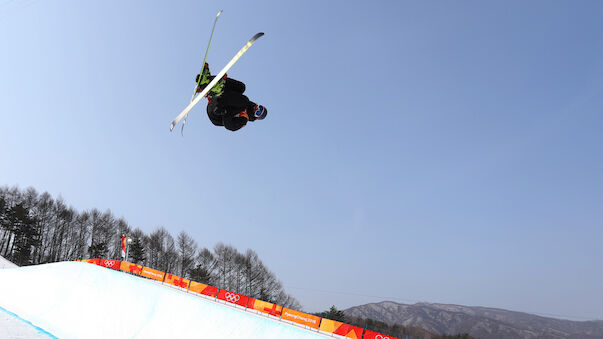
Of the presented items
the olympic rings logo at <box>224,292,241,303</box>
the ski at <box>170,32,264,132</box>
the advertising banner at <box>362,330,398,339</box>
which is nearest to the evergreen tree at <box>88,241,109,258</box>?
the olympic rings logo at <box>224,292,241,303</box>

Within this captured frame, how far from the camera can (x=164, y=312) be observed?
36.1 ft

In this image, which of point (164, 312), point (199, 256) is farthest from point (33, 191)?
point (164, 312)

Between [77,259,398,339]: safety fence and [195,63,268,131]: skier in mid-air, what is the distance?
51.0ft

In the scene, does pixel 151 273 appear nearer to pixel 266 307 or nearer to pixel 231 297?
pixel 231 297

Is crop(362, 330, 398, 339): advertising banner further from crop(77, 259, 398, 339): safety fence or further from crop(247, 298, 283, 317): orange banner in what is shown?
crop(247, 298, 283, 317): orange banner

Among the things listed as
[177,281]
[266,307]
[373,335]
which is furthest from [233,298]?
[373,335]

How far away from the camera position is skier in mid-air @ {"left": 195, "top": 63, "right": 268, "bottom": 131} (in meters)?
6.34

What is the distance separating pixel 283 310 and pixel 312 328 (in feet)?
8.61

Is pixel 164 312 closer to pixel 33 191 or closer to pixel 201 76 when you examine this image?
pixel 201 76

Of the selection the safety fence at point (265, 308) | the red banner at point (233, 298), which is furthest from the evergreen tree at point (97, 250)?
the red banner at point (233, 298)

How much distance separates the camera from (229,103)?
6344 mm

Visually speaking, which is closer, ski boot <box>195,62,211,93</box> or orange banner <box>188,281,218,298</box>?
ski boot <box>195,62,211,93</box>

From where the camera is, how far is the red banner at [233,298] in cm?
2584

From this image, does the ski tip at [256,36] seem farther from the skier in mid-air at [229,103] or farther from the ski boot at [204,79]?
the ski boot at [204,79]
